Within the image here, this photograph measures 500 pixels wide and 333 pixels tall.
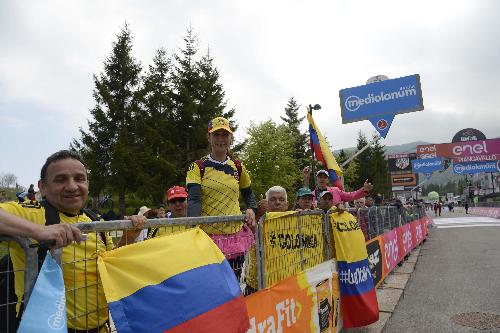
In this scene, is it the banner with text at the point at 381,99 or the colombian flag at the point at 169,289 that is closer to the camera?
the colombian flag at the point at 169,289

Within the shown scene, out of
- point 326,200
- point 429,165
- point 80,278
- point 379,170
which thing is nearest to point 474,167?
point 429,165

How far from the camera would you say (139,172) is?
28.3m

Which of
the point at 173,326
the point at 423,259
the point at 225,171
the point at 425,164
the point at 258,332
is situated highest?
the point at 425,164

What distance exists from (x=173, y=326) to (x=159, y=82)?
114 feet

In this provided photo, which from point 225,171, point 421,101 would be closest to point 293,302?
point 225,171

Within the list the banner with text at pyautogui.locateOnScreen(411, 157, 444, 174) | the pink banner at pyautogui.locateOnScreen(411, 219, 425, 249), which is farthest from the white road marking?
the pink banner at pyautogui.locateOnScreen(411, 219, 425, 249)

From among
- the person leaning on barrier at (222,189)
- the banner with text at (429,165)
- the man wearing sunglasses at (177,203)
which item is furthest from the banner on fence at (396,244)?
the banner with text at (429,165)

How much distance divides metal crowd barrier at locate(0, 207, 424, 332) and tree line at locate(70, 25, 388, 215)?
2387 cm

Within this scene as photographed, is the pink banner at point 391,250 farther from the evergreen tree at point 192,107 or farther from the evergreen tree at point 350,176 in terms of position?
the evergreen tree at point 350,176

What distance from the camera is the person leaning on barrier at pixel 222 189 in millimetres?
3365

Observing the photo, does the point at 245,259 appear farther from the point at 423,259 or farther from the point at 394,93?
the point at 394,93

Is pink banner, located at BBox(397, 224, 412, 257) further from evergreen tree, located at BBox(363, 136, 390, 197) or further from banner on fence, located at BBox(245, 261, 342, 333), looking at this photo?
evergreen tree, located at BBox(363, 136, 390, 197)

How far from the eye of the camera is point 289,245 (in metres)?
3.89

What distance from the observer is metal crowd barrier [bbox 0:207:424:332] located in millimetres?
1976
